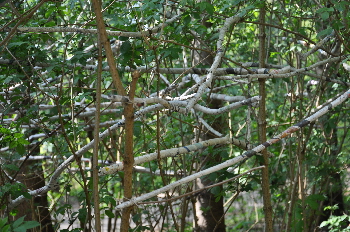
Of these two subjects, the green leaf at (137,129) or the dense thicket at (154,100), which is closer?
the dense thicket at (154,100)

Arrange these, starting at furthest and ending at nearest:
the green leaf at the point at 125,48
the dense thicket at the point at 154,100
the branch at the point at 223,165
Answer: the green leaf at the point at 125,48 < the dense thicket at the point at 154,100 < the branch at the point at 223,165

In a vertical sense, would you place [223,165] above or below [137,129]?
below

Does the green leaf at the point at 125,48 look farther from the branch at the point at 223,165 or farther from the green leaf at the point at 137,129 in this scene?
the branch at the point at 223,165

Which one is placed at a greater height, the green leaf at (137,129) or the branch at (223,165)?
the green leaf at (137,129)

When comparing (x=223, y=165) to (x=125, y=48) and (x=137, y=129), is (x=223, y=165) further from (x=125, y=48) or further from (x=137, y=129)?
(x=125, y=48)

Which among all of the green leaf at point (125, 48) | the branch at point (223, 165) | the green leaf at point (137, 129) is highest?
the green leaf at point (125, 48)

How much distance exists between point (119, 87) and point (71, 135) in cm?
176

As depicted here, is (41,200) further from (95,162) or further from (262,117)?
(95,162)

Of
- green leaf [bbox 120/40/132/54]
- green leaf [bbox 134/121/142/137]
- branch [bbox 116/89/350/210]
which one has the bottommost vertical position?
branch [bbox 116/89/350/210]

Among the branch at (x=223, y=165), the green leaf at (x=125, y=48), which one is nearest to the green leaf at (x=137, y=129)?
the green leaf at (x=125, y=48)

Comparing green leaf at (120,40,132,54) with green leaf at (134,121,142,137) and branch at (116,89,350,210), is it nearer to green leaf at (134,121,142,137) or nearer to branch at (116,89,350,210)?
green leaf at (134,121,142,137)

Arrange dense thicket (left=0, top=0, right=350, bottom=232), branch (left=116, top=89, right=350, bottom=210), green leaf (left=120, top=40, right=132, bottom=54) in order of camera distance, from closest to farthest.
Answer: branch (left=116, top=89, right=350, bottom=210)
dense thicket (left=0, top=0, right=350, bottom=232)
green leaf (left=120, top=40, right=132, bottom=54)

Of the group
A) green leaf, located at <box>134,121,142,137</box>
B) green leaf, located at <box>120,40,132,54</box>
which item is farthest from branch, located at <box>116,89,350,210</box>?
green leaf, located at <box>120,40,132,54</box>

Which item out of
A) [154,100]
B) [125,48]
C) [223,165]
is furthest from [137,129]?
[154,100]
